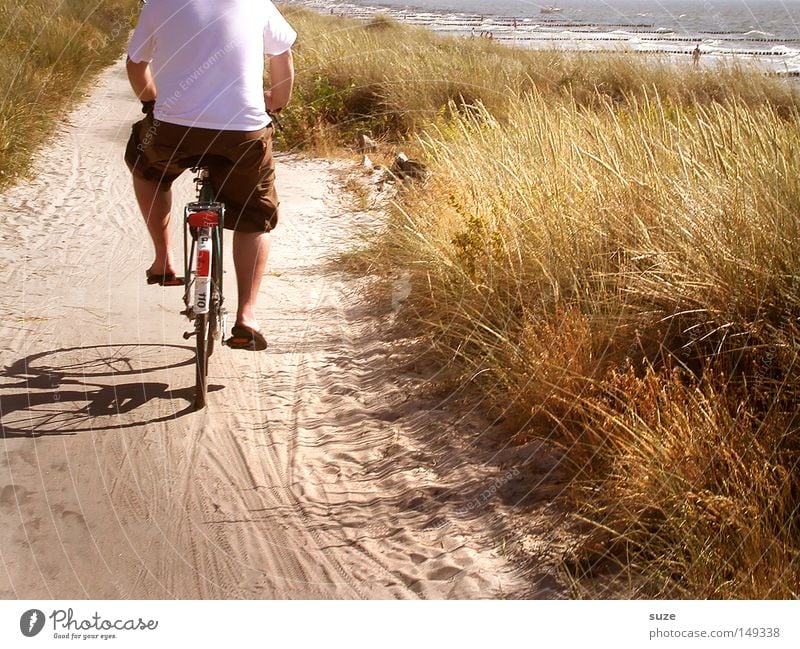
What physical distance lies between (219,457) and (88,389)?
3.47 feet

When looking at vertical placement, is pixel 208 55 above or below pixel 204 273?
above

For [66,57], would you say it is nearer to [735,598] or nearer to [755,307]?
[755,307]

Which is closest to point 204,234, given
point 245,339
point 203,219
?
A: point 203,219

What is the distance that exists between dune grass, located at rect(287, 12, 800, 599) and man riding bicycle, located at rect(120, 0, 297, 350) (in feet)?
3.77

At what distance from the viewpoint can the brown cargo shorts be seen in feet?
15.1

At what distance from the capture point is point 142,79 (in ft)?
15.6

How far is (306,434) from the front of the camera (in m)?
4.62

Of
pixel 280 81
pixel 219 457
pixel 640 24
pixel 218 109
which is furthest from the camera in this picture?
pixel 640 24

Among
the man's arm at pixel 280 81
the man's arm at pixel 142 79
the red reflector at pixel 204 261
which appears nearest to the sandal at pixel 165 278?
the red reflector at pixel 204 261

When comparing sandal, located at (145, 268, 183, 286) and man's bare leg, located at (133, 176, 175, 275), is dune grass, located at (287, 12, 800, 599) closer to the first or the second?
sandal, located at (145, 268, 183, 286)

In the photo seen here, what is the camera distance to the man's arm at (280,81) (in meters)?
4.84

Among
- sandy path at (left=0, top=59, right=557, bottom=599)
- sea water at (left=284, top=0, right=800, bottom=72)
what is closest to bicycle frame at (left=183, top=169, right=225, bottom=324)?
sandy path at (left=0, top=59, right=557, bottom=599)

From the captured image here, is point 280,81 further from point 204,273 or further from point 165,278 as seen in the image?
point 165,278

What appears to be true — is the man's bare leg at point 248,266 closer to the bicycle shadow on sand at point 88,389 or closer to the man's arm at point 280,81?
the bicycle shadow on sand at point 88,389
